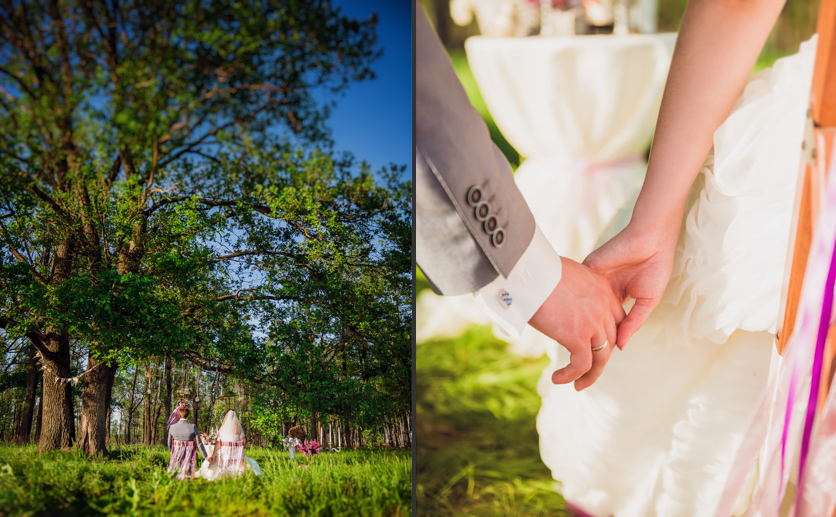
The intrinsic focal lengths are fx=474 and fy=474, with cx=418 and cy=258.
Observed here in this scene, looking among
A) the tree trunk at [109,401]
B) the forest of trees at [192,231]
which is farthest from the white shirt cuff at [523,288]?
the tree trunk at [109,401]

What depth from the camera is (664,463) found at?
1402mm

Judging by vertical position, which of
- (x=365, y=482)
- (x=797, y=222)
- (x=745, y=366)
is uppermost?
(x=797, y=222)

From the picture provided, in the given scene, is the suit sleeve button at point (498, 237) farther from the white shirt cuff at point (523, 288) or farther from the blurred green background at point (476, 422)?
the blurred green background at point (476, 422)

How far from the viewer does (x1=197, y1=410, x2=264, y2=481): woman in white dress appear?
1.28 meters

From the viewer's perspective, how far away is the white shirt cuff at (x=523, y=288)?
108cm

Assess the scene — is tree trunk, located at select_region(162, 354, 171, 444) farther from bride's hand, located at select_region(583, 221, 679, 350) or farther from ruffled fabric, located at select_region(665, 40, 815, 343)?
ruffled fabric, located at select_region(665, 40, 815, 343)

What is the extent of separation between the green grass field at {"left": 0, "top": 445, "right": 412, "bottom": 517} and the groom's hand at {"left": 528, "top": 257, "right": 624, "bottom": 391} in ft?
2.07

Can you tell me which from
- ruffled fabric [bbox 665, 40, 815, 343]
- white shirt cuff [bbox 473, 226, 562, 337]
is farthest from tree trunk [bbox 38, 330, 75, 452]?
ruffled fabric [bbox 665, 40, 815, 343]

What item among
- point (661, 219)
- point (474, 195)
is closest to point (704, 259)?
point (661, 219)

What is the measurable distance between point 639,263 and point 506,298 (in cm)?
51

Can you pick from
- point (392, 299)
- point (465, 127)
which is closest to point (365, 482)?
point (392, 299)

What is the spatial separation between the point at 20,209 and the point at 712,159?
5.92 feet

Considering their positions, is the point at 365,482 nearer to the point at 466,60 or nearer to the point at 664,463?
the point at 664,463

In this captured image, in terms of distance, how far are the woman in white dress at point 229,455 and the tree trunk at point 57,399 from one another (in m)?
0.34
